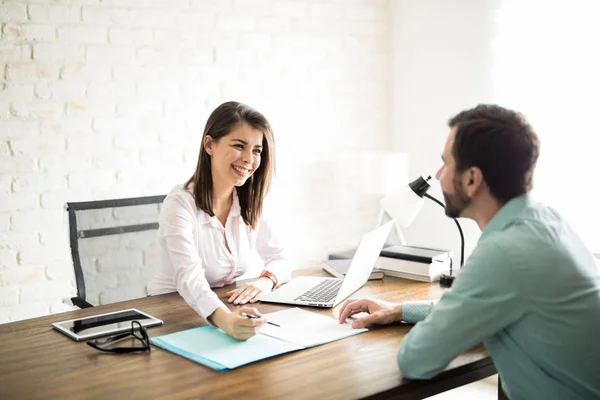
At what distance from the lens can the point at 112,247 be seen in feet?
8.05

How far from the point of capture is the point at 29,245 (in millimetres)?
2887

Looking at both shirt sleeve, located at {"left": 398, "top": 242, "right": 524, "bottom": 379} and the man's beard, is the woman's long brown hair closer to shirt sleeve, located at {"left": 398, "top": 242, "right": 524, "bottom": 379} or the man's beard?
the man's beard

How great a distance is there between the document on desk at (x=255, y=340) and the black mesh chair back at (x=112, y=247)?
0.79 m

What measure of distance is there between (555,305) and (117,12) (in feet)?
7.76

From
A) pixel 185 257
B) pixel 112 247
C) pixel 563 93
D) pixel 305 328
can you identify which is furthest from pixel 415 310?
pixel 563 93

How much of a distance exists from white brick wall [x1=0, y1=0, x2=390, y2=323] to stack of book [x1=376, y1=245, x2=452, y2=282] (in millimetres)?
1312

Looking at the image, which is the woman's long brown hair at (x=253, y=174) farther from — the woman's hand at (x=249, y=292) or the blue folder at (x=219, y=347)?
the blue folder at (x=219, y=347)

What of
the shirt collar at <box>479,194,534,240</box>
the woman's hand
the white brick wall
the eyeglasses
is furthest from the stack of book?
the white brick wall

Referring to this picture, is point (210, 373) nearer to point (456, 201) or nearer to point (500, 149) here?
point (456, 201)

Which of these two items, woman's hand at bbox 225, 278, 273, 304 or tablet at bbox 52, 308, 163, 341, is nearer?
tablet at bbox 52, 308, 163, 341

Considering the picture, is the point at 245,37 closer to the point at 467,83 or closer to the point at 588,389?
the point at 467,83

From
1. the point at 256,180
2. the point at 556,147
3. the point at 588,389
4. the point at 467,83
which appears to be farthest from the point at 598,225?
the point at 588,389

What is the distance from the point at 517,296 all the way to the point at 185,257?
1.01m

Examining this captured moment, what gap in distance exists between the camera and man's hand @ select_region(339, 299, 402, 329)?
175 centimetres
